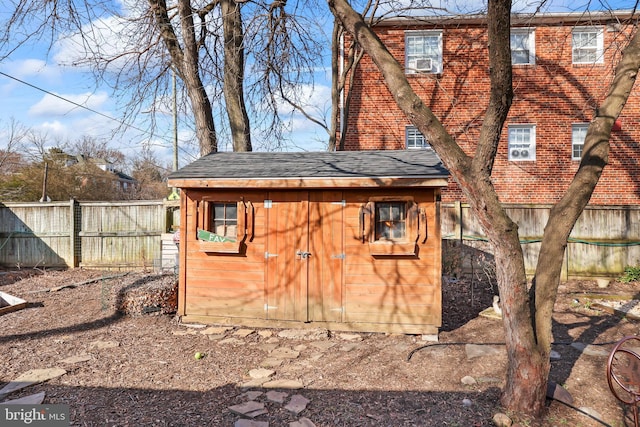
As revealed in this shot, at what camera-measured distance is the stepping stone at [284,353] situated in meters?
5.22

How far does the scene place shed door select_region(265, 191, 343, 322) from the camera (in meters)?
6.15

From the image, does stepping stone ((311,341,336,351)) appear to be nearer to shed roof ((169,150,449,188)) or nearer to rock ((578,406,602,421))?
shed roof ((169,150,449,188))

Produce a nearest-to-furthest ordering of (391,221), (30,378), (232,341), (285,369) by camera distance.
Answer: (30,378) < (285,369) < (232,341) < (391,221)

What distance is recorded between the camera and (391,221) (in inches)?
238

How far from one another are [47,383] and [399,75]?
487cm

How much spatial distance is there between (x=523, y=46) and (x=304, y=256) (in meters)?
10.2

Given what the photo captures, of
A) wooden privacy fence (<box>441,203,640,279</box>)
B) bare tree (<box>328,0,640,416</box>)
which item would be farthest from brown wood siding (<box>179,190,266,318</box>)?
wooden privacy fence (<box>441,203,640,279</box>)

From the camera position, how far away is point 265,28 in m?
10.0

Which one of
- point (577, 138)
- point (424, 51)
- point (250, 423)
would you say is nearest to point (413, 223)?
point (250, 423)

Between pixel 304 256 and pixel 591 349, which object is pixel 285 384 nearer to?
pixel 304 256

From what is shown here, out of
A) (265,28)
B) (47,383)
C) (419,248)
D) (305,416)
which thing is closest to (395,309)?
(419,248)

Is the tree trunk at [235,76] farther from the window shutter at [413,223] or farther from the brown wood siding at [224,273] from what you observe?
the window shutter at [413,223]

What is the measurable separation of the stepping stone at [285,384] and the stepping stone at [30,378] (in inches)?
93.0

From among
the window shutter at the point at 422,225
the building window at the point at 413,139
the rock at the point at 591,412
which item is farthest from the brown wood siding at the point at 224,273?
the building window at the point at 413,139
